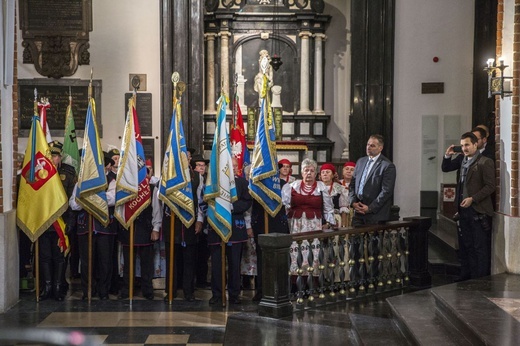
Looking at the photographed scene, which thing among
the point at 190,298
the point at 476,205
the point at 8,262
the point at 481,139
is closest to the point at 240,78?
the point at 190,298

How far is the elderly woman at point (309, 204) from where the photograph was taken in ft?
25.4

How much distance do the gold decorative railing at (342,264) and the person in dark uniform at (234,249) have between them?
627 millimetres

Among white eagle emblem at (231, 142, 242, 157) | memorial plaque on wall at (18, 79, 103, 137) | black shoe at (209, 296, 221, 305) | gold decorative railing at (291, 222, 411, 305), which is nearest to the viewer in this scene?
gold decorative railing at (291, 222, 411, 305)

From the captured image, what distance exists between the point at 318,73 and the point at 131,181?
9421mm

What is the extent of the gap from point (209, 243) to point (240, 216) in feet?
1.45

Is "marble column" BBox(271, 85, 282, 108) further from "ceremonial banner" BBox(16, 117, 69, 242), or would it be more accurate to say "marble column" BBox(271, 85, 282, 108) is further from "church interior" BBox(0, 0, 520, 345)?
"ceremonial banner" BBox(16, 117, 69, 242)

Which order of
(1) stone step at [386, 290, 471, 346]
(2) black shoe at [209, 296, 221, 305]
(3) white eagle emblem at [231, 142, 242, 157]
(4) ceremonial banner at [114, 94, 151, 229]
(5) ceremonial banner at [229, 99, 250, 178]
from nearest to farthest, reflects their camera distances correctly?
1. (1) stone step at [386, 290, 471, 346]
2. (2) black shoe at [209, 296, 221, 305]
3. (4) ceremonial banner at [114, 94, 151, 229]
4. (5) ceremonial banner at [229, 99, 250, 178]
5. (3) white eagle emblem at [231, 142, 242, 157]

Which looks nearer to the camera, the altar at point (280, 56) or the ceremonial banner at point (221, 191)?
the ceremonial banner at point (221, 191)

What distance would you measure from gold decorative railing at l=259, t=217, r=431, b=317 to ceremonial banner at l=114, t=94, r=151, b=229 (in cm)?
185

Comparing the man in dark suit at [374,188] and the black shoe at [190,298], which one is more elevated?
the man in dark suit at [374,188]

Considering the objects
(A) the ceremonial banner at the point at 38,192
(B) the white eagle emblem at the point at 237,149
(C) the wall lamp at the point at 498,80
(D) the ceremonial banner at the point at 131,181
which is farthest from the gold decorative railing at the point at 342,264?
(A) the ceremonial banner at the point at 38,192

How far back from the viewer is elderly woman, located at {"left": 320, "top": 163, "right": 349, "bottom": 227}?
8.29m

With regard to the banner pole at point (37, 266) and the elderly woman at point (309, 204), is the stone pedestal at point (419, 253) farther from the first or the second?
the banner pole at point (37, 266)

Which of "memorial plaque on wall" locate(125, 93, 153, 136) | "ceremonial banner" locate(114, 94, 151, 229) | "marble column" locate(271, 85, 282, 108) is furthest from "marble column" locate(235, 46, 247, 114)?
"ceremonial banner" locate(114, 94, 151, 229)
